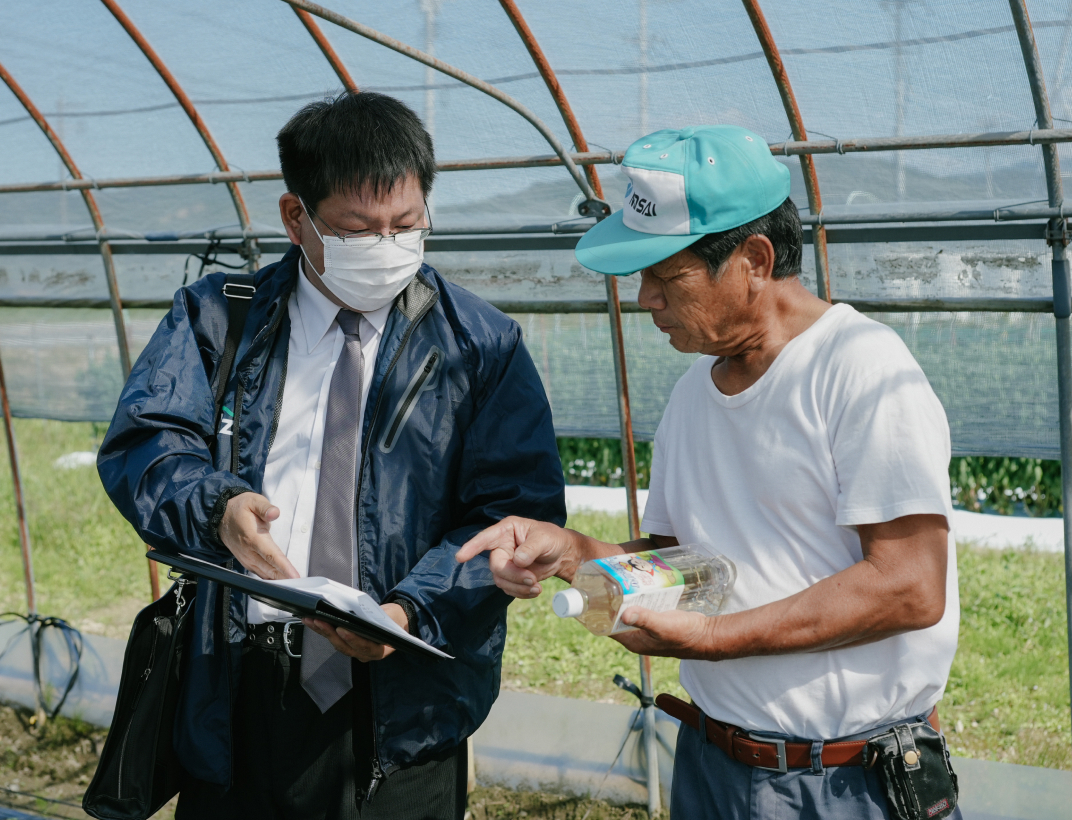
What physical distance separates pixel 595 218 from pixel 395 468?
4.99 feet

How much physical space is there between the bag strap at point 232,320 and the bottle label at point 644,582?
91 cm

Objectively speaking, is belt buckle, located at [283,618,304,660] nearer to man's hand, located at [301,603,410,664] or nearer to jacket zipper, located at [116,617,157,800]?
→ man's hand, located at [301,603,410,664]

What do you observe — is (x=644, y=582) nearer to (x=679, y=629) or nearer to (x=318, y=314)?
(x=679, y=629)

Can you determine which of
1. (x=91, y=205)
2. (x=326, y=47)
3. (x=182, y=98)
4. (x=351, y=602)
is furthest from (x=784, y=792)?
(x=91, y=205)

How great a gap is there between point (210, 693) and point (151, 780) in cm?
22

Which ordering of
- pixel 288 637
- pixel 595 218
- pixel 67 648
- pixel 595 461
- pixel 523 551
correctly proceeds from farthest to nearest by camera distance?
pixel 595 461
pixel 67 648
pixel 595 218
pixel 288 637
pixel 523 551

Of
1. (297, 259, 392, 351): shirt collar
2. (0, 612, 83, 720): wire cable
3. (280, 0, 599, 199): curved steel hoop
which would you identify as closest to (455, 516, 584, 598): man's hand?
(297, 259, 392, 351): shirt collar

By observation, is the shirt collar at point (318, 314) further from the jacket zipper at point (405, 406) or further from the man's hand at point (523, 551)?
the man's hand at point (523, 551)

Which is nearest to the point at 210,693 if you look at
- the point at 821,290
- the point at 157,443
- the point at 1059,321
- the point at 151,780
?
the point at 151,780

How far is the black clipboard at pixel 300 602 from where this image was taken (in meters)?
1.63

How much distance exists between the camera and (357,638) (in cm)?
185

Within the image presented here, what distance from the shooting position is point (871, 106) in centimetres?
303

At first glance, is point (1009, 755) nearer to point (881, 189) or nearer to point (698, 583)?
point (881, 189)

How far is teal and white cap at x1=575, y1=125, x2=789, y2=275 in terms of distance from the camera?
1.63 m
